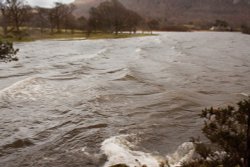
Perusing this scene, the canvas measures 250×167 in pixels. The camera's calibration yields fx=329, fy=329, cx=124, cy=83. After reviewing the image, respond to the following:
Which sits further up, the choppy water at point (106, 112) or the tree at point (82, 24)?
the tree at point (82, 24)

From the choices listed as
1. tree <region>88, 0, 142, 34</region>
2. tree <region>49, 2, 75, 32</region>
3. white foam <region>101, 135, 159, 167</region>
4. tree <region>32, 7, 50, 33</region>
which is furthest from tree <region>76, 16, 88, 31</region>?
white foam <region>101, 135, 159, 167</region>

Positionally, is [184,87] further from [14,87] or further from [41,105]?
[14,87]

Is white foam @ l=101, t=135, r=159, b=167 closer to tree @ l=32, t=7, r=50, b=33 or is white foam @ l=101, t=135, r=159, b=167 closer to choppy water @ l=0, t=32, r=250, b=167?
choppy water @ l=0, t=32, r=250, b=167

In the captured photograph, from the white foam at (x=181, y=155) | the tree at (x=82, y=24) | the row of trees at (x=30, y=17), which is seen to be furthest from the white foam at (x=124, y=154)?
the tree at (x=82, y=24)

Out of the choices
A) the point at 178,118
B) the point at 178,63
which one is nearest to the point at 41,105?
the point at 178,118

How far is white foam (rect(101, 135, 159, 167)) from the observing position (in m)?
12.6

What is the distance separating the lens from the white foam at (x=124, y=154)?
12594 millimetres

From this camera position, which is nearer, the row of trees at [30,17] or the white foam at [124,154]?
the white foam at [124,154]

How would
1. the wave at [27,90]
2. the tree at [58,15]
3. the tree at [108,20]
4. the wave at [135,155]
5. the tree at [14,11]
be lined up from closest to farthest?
the wave at [135,155] < the wave at [27,90] < the tree at [14,11] < the tree at [58,15] < the tree at [108,20]

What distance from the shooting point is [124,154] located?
529 inches

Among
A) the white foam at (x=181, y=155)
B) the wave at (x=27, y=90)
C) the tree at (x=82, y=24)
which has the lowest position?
the white foam at (x=181, y=155)

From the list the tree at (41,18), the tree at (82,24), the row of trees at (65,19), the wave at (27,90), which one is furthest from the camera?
the tree at (41,18)

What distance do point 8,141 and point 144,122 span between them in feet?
22.5

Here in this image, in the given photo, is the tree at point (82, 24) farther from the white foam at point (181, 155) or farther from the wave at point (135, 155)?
the white foam at point (181, 155)
